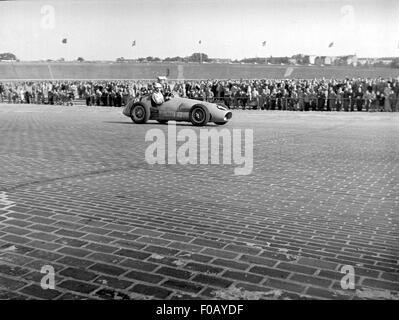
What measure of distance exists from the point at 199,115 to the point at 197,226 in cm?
1240

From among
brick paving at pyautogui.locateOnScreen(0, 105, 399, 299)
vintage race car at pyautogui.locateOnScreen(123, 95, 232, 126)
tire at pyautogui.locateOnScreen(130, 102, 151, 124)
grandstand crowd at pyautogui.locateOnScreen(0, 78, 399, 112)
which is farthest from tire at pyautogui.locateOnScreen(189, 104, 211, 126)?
brick paving at pyautogui.locateOnScreen(0, 105, 399, 299)

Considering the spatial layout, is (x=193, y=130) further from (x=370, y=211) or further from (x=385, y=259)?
(x=385, y=259)

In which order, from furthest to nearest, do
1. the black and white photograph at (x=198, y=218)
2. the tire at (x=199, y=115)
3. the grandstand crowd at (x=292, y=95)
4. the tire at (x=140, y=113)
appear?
the grandstand crowd at (x=292, y=95) < the tire at (x=140, y=113) < the tire at (x=199, y=115) < the black and white photograph at (x=198, y=218)

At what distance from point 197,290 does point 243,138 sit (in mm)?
10719

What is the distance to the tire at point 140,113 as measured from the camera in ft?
60.8

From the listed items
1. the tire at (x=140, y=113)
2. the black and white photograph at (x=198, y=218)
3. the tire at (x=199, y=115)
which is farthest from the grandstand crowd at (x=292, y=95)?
the black and white photograph at (x=198, y=218)

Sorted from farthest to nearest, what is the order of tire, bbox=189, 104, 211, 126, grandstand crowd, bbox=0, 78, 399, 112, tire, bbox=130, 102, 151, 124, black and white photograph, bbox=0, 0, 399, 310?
grandstand crowd, bbox=0, 78, 399, 112, tire, bbox=130, 102, 151, 124, tire, bbox=189, 104, 211, 126, black and white photograph, bbox=0, 0, 399, 310

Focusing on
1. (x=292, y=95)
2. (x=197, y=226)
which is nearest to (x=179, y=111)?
(x=292, y=95)

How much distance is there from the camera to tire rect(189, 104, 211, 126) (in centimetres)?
1761

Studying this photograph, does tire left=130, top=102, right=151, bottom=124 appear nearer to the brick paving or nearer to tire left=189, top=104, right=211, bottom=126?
tire left=189, top=104, right=211, bottom=126

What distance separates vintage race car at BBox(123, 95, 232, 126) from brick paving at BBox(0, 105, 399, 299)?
6761 millimetres

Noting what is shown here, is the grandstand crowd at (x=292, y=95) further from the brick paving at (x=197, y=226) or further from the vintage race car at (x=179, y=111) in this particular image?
the brick paving at (x=197, y=226)

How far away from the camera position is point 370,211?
6332mm
